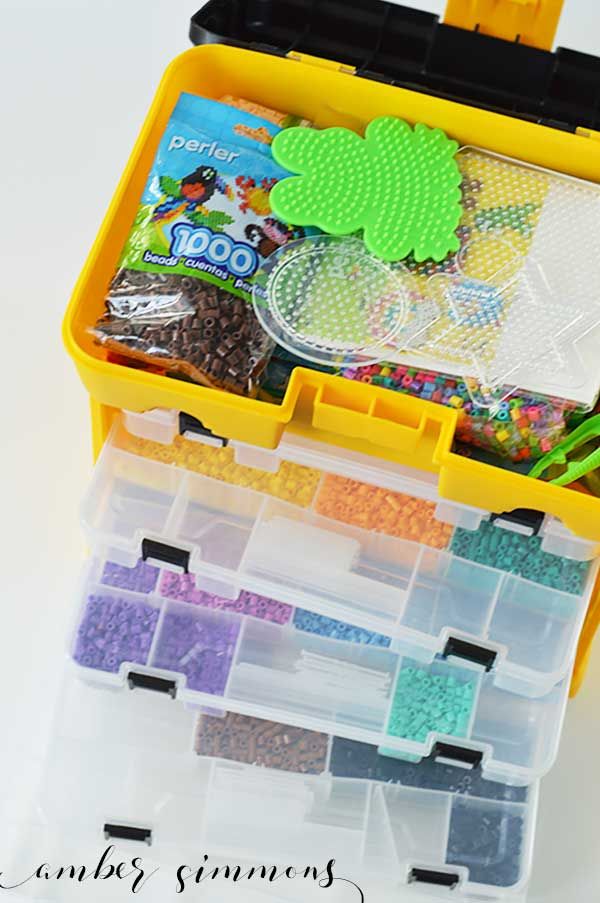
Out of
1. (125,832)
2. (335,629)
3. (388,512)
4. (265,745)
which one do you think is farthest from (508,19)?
(125,832)

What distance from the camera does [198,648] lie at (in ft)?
3.28

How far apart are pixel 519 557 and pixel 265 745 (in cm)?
27

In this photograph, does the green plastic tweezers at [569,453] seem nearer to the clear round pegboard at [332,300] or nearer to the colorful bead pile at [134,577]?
the clear round pegboard at [332,300]

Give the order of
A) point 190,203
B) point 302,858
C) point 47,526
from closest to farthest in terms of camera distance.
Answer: point 190,203 < point 302,858 < point 47,526

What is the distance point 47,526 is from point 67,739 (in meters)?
0.20

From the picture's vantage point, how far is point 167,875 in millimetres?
1010

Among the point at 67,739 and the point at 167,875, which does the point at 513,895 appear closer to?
the point at 167,875

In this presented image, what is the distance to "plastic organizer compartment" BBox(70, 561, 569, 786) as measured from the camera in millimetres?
980

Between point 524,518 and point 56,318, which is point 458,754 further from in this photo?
point 56,318

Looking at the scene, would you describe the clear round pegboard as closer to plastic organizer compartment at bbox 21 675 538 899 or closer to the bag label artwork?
the bag label artwork

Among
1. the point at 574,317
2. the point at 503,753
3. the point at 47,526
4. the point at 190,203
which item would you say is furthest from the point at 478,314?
the point at 47,526

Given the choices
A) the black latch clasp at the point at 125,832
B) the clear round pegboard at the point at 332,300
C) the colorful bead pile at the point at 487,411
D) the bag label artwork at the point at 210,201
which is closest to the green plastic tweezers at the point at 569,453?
the colorful bead pile at the point at 487,411

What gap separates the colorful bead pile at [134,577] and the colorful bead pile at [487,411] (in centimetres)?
24

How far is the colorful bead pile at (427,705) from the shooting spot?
38.6 inches
